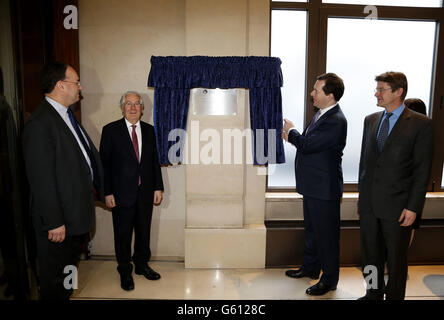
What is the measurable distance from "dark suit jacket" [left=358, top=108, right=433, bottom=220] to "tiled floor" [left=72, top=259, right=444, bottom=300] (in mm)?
863

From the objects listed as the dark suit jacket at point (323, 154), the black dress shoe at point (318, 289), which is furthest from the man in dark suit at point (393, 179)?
the black dress shoe at point (318, 289)

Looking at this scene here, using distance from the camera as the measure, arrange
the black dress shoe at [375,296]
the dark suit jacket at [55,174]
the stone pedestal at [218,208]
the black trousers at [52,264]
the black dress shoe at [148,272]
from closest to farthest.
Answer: the dark suit jacket at [55,174]
the black trousers at [52,264]
the black dress shoe at [375,296]
the black dress shoe at [148,272]
the stone pedestal at [218,208]

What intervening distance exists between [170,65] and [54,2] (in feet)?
3.60

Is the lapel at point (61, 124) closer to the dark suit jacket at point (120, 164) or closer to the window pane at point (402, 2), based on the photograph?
the dark suit jacket at point (120, 164)

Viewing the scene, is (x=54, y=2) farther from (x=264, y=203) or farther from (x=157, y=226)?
(x=264, y=203)

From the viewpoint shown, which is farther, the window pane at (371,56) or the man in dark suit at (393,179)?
the window pane at (371,56)

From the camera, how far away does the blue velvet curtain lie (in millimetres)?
2879

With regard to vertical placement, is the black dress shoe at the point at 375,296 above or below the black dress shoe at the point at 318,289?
above

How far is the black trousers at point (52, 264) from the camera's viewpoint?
196cm

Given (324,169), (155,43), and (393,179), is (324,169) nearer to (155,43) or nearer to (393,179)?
(393,179)

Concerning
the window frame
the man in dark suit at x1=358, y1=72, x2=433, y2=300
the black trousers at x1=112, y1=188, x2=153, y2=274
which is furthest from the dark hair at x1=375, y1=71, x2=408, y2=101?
the black trousers at x1=112, y1=188, x2=153, y2=274

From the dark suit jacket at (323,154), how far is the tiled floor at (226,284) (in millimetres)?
778

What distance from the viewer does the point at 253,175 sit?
121 inches
